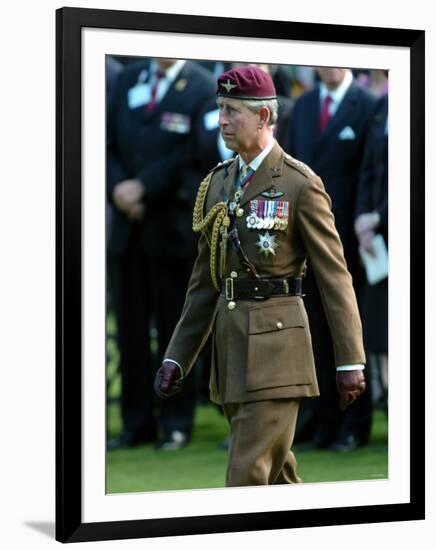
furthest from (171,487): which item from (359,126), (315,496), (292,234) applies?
(359,126)

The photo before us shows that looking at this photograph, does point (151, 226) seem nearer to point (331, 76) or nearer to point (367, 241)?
point (367, 241)

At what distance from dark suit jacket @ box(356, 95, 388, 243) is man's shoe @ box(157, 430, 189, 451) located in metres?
1.45

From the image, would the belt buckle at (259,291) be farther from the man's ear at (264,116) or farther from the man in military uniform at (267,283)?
the man's ear at (264,116)

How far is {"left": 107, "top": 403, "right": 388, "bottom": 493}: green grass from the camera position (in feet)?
29.6

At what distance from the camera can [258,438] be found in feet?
26.9

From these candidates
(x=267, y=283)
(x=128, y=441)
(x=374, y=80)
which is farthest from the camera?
(x=128, y=441)

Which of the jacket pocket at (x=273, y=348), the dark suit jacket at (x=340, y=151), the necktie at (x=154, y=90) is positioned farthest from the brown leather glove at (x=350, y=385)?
the necktie at (x=154, y=90)

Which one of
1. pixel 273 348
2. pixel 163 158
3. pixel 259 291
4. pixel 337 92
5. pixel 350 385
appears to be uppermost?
pixel 337 92

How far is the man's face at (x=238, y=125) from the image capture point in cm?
832

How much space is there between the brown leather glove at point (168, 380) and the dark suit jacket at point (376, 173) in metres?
1.41

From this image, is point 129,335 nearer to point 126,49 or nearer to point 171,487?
point 171,487

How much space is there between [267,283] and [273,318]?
0.15 m

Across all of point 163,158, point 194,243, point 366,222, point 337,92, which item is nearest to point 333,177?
point 366,222

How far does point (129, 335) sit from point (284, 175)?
1865 mm
